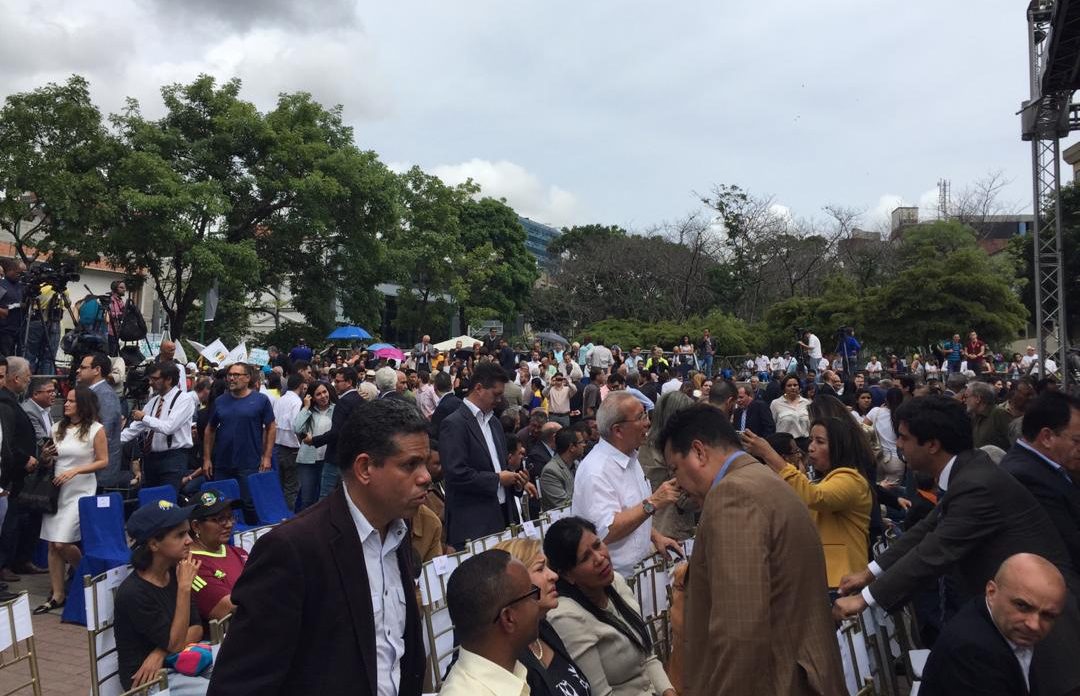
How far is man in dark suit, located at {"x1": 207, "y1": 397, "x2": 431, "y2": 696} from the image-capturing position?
6.47 ft

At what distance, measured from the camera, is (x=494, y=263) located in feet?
146

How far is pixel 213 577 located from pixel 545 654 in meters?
2.27

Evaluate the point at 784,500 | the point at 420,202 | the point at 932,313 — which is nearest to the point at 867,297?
the point at 932,313

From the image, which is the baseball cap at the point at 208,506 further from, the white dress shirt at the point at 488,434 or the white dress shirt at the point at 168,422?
the white dress shirt at the point at 168,422

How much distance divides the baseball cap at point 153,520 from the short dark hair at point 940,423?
11.0 feet

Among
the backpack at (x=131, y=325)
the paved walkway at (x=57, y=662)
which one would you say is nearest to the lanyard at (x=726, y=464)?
the paved walkway at (x=57, y=662)

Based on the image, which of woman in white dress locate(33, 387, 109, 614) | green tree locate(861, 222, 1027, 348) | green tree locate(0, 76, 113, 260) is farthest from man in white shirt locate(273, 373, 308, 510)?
green tree locate(861, 222, 1027, 348)

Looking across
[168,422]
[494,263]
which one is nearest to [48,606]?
[168,422]

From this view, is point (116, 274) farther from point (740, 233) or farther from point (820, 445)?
point (820, 445)

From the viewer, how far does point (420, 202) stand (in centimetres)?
3688

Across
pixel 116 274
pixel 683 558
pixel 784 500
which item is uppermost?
pixel 116 274

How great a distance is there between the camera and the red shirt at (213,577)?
14.2ft

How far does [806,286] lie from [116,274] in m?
32.6

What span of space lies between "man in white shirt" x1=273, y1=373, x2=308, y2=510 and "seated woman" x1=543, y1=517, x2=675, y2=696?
576 centimetres
